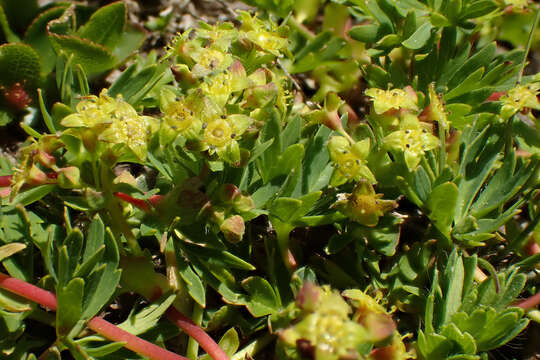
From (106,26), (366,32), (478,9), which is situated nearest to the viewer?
(478,9)

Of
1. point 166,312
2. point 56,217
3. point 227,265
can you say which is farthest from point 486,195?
point 56,217

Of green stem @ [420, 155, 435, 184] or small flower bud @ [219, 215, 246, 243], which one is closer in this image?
small flower bud @ [219, 215, 246, 243]

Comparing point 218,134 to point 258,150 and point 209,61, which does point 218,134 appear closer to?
point 258,150

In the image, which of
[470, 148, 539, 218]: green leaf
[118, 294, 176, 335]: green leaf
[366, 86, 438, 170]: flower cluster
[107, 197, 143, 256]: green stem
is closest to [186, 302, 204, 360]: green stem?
[118, 294, 176, 335]: green leaf

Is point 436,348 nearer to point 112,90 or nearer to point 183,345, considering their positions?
point 183,345

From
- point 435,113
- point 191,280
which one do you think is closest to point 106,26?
point 191,280

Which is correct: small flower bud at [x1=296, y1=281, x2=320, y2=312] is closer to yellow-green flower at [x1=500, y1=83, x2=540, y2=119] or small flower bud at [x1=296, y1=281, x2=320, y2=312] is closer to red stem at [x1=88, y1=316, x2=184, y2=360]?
red stem at [x1=88, y1=316, x2=184, y2=360]

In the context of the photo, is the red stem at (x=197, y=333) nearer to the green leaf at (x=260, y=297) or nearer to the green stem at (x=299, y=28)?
the green leaf at (x=260, y=297)
